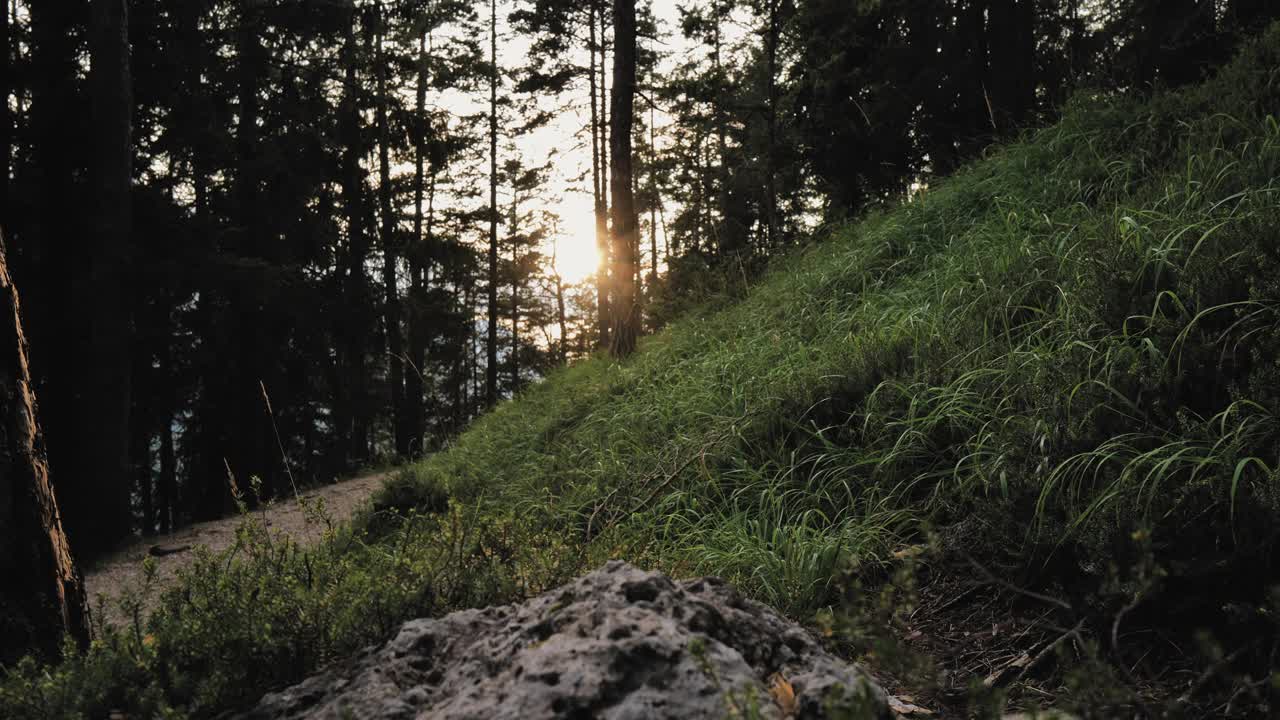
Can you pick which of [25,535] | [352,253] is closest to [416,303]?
[352,253]

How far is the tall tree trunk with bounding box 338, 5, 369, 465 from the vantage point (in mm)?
11266

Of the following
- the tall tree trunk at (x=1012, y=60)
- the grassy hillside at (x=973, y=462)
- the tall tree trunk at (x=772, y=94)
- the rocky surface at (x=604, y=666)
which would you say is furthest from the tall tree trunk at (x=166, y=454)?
the tall tree trunk at (x=1012, y=60)

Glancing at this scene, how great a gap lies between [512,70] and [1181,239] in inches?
723

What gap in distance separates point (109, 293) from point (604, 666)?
8.35m

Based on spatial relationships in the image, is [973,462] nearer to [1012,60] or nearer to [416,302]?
[1012,60]

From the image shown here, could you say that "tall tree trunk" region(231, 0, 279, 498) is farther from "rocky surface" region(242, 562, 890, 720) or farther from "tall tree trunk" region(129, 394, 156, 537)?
"rocky surface" region(242, 562, 890, 720)

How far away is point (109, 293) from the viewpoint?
23.2ft

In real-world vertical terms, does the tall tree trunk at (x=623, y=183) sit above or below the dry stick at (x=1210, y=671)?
above

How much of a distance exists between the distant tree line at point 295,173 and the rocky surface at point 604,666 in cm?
322

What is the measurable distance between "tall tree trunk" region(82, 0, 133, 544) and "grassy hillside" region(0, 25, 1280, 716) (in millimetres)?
3598

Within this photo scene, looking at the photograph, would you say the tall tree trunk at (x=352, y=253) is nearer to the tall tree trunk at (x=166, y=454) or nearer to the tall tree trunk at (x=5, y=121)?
the tall tree trunk at (x=166, y=454)

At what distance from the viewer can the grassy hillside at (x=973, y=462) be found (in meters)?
1.83

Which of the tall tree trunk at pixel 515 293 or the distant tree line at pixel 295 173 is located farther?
the tall tree trunk at pixel 515 293

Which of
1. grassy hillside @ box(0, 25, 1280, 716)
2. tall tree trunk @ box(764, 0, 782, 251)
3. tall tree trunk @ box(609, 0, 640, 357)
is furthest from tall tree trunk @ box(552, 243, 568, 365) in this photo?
grassy hillside @ box(0, 25, 1280, 716)
